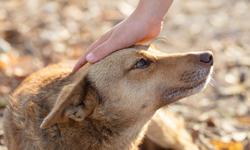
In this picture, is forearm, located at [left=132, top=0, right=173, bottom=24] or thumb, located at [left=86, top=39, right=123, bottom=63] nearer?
thumb, located at [left=86, top=39, right=123, bottom=63]

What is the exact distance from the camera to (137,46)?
3090mm

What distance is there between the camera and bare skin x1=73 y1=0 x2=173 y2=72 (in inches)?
115

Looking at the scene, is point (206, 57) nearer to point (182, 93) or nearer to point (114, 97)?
point (182, 93)

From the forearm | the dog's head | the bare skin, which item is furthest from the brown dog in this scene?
the forearm

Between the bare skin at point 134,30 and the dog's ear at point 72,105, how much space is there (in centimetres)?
40

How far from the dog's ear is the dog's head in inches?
2.0

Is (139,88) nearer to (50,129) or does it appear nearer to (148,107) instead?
(148,107)

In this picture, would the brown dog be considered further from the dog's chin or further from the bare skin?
the bare skin

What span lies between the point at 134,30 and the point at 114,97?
2.82 feet

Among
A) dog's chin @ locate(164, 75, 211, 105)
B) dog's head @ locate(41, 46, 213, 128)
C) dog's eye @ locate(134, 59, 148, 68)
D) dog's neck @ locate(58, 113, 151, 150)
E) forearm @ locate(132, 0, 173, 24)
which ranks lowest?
dog's neck @ locate(58, 113, 151, 150)

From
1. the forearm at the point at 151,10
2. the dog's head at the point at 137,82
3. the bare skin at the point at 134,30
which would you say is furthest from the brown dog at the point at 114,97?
the forearm at the point at 151,10

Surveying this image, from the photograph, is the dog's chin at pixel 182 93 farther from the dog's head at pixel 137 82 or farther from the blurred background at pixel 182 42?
the blurred background at pixel 182 42

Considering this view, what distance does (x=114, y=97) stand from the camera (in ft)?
9.36

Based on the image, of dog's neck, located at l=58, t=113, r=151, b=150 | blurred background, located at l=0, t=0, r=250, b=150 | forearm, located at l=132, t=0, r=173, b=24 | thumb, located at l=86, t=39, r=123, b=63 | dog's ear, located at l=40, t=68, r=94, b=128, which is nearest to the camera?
dog's ear, located at l=40, t=68, r=94, b=128
